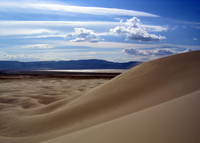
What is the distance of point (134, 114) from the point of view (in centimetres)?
247

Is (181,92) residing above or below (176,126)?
above

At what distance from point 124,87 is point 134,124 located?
92.2 inches

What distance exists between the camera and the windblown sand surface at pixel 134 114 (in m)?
1.75

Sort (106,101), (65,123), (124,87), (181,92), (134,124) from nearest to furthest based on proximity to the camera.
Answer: (134,124) < (181,92) < (65,123) < (106,101) < (124,87)

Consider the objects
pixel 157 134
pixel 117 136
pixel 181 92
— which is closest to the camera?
pixel 157 134

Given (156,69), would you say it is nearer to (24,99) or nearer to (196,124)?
(196,124)

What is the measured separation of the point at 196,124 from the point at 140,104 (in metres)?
1.55

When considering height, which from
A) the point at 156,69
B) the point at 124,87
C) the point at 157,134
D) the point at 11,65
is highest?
the point at 11,65

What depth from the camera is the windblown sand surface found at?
1.75m

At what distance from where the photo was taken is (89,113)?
3.66m

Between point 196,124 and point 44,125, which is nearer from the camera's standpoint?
point 196,124

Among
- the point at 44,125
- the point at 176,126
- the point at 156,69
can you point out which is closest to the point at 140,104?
the point at 176,126

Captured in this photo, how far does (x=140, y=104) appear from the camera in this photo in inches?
126

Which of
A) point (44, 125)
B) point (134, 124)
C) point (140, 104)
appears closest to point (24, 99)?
point (44, 125)
